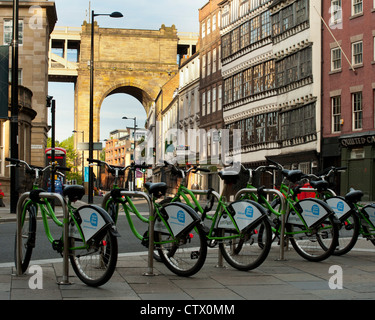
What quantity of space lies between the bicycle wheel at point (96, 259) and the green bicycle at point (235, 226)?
1473 millimetres

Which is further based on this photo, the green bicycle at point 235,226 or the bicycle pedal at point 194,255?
the green bicycle at point 235,226

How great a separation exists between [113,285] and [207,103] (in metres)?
55.0

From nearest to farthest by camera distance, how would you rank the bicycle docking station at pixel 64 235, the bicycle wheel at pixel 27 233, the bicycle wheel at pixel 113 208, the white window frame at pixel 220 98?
the bicycle docking station at pixel 64 235, the bicycle wheel at pixel 27 233, the bicycle wheel at pixel 113 208, the white window frame at pixel 220 98

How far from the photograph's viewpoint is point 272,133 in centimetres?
4856

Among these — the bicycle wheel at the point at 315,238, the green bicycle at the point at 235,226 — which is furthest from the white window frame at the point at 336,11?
the green bicycle at the point at 235,226

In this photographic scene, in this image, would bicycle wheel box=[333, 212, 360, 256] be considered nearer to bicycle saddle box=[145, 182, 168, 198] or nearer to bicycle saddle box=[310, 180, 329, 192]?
bicycle saddle box=[310, 180, 329, 192]

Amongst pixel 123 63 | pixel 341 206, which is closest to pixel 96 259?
pixel 341 206

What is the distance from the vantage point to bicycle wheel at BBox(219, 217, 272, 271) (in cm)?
850

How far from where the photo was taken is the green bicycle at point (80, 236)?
24.1ft

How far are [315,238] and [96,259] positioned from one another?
3.51 meters

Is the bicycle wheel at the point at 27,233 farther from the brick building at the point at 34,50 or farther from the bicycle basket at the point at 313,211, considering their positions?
the brick building at the point at 34,50
